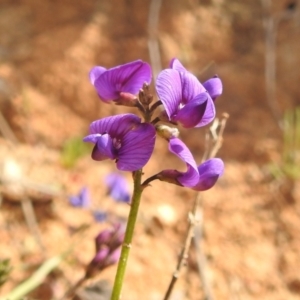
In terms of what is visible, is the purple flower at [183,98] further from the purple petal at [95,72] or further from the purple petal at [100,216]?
the purple petal at [100,216]

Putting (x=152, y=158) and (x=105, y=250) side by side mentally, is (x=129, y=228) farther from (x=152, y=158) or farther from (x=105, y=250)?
(x=152, y=158)

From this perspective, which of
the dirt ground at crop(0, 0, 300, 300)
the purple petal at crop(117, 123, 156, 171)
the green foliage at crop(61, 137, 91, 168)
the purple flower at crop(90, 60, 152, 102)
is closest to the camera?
the purple petal at crop(117, 123, 156, 171)

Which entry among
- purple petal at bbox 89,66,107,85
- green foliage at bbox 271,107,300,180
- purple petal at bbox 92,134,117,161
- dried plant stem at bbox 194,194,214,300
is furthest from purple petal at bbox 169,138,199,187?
green foliage at bbox 271,107,300,180

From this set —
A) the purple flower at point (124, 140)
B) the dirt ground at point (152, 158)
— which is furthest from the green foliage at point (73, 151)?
the purple flower at point (124, 140)

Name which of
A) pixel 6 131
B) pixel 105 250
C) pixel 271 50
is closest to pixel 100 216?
pixel 105 250

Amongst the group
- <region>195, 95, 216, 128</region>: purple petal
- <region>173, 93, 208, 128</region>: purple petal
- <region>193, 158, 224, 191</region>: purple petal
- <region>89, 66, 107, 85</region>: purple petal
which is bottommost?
<region>193, 158, 224, 191</region>: purple petal

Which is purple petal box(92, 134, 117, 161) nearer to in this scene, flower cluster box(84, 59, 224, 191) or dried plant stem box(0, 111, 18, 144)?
flower cluster box(84, 59, 224, 191)
